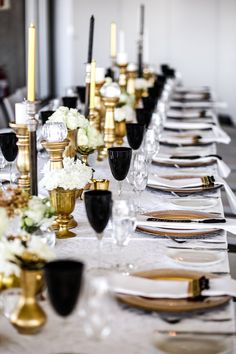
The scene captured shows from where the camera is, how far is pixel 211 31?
11.9 metres

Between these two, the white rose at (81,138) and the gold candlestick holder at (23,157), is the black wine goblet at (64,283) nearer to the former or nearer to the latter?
the gold candlestick holder at (23,157)

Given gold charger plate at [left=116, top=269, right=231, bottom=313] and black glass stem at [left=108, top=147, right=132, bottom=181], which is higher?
black glass stem at [left=108, top=147, right=132, bottom=181]

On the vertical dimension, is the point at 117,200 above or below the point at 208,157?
above

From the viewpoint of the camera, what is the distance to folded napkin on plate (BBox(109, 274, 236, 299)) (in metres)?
1.73

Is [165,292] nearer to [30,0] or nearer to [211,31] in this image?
[30,0]

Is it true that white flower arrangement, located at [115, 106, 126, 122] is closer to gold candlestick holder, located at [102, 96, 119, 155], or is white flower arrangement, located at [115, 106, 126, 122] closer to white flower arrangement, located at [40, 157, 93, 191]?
gold candlestick holder, located at [102, 96, 119, 155]

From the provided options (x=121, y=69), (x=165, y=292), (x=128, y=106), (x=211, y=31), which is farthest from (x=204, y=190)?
(x=211, y=31)

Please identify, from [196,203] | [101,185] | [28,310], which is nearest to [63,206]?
[101,185]

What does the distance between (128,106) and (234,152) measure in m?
1.90

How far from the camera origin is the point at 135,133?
10.6ft

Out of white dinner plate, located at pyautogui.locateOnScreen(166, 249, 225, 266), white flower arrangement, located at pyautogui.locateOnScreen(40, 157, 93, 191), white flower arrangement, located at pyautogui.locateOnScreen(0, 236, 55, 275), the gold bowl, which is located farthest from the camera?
the gold bowl

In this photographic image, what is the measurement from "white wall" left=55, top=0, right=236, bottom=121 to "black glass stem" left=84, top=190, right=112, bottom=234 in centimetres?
1008

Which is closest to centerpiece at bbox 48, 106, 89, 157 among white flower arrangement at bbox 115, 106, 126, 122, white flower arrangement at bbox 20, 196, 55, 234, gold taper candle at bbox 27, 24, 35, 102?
gold taper candle at bbox 27, 24, 35, 102

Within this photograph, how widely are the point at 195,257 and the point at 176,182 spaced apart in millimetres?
930
